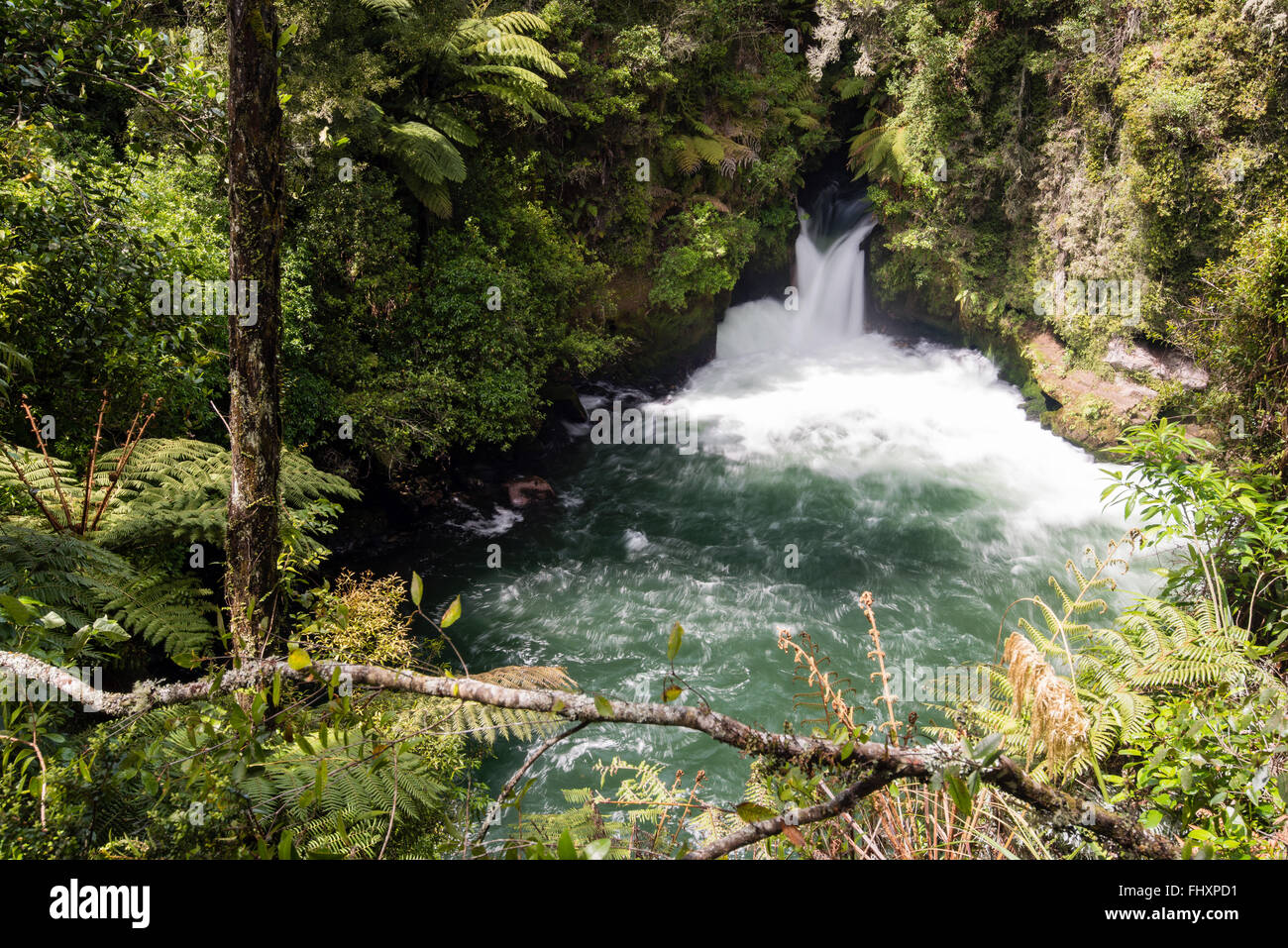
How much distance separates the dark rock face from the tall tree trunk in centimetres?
767

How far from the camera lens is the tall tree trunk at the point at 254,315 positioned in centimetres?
264

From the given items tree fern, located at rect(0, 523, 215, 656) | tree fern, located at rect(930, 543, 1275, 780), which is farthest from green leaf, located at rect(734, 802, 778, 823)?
tree fern, located at rect(0, 523, 215, 656)

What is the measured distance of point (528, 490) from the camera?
10.9 m

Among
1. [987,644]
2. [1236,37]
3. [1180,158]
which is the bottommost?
[987,644]

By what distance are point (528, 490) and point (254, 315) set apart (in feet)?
26.8

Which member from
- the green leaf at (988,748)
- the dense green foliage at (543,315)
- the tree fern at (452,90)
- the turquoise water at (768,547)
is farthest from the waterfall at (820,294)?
the green leaf at (988,748)

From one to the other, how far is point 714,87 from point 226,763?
50.1ft

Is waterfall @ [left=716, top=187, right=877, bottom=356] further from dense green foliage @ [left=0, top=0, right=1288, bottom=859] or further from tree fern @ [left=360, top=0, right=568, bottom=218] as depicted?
tree fern @ [left=360, top=0, right=568, bottom=218]

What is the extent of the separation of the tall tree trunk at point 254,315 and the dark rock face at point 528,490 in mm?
7666

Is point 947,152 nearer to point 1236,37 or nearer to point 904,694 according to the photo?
point 1236,37

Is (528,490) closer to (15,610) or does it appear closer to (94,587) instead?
(94,587)

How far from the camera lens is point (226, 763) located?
177 cm

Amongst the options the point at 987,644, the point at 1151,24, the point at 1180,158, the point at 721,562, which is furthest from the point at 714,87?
the point at 987,644

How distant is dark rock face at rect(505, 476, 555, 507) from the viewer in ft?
35.3
